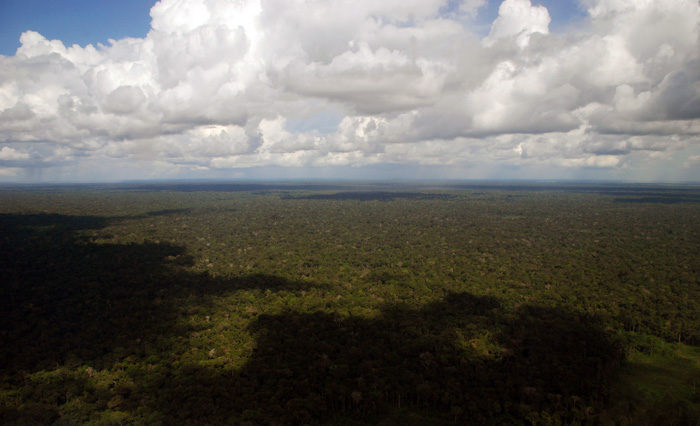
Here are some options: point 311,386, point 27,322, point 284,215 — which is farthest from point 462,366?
point 284,215

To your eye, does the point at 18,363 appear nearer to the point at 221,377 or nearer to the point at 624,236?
the point at 221,377

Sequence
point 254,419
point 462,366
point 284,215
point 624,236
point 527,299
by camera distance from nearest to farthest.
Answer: point 254,419, point 462,366, point 527,299, point 624,236, point 284,215

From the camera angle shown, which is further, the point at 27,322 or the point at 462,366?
the point at 27,322

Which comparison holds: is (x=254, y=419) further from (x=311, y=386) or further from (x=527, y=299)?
(x=527, y=299)

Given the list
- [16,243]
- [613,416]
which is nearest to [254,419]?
[613,416]

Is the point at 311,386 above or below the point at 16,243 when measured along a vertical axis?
below

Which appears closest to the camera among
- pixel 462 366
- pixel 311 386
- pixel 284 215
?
pixel 311 386
